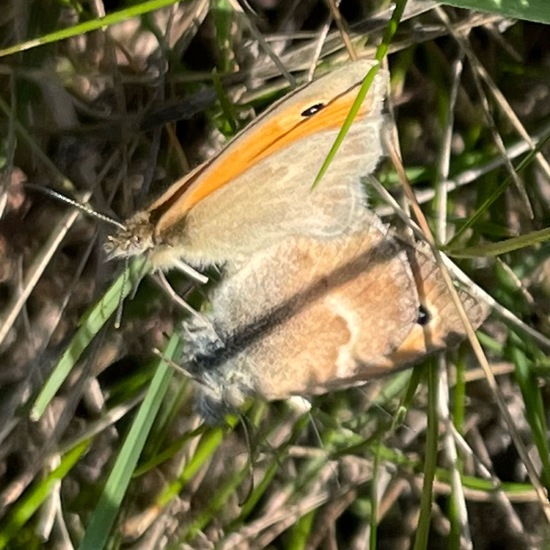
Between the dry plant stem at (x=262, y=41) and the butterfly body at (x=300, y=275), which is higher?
the dry plant stem at (x=262, y=41)

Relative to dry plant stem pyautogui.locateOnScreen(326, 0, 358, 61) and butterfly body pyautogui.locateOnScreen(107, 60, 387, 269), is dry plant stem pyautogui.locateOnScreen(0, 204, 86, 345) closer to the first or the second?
butterfly body pyautogui.locateOnScreen(107, 60, 387, 269)

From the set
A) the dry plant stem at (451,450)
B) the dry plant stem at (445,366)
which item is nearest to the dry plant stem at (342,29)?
the dry plant stem at (445,366)

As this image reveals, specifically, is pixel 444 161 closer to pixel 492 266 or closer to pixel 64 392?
pixel 492 266

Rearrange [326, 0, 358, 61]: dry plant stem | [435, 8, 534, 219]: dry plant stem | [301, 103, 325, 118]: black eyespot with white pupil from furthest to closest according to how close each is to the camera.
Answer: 1. [435, 8, 534, 219]: dry plant stem
2. [326, 0, 358, 61]: dry plant stem
3. [301, 103, 325, 118]: black eyespot with white pupil

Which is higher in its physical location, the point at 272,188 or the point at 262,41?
the point at 262,41

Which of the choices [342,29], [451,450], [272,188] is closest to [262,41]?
[342,29]

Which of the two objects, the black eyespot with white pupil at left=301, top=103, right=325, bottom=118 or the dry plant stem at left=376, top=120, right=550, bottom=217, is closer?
the black eyespot with white pupil at left=301, top=103, right=325, bottom=118

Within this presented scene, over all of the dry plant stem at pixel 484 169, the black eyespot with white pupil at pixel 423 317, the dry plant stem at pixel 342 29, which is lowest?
the black eyespot with white pupil at pixel 423 317

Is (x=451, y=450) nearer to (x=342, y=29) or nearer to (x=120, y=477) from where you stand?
(x=120, y=477)

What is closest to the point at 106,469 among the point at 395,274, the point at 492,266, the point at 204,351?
the point at 204,351

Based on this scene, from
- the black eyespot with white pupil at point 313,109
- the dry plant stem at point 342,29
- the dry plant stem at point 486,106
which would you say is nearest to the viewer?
the black eyespot with white pupil at point 313,109

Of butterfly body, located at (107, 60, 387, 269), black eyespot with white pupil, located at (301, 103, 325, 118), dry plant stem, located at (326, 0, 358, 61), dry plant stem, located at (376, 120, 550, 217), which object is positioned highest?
dry plant stem, located at (326, 0, 358, 61)

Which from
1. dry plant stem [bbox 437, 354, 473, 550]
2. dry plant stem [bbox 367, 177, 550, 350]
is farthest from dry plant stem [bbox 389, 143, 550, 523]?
dry plant stem [bbox 437, 354, 473, 550]

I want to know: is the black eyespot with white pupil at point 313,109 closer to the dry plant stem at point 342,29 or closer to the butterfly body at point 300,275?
the butterfly body at point 300,275
